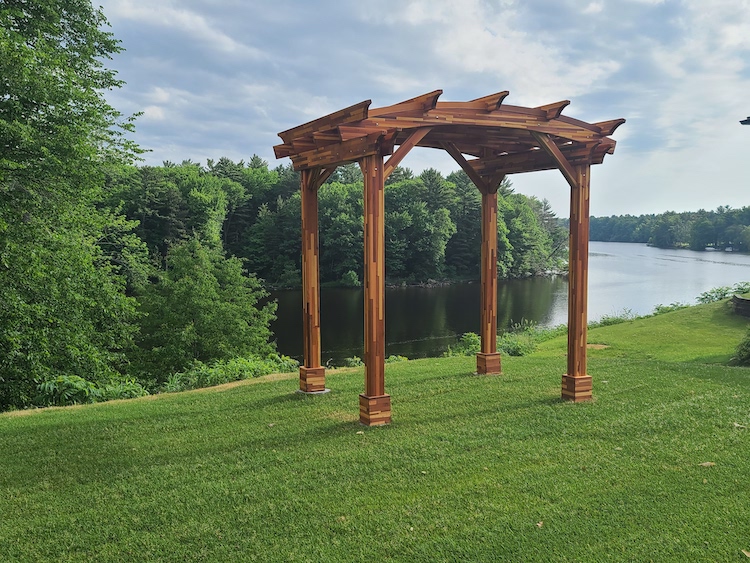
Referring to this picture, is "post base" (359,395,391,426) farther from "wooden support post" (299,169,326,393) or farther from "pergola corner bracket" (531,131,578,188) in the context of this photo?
"pergola corner bracket" (531,131,578,188)

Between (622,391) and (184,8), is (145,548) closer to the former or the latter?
(622,391)

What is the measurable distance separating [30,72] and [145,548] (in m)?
8.20

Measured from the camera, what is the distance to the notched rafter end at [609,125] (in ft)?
20.2

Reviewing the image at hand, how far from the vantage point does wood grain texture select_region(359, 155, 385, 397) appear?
5.21 metres

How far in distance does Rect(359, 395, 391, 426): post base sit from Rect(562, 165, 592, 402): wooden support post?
6.90 ft

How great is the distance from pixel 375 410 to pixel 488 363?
2638mm

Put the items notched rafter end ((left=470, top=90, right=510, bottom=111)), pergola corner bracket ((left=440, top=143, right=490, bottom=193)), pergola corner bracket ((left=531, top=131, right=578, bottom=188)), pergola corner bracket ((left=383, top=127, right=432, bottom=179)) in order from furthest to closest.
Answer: pergola corner bracket ((left=440, top=143, right=490, bottom=193)), pergola corner bracket ((left=531, top=131, right=578, bottom=188)), notched rafter end ((left=470, top=90, right=510, bottom=111)), pergola corner bracket ((left=383, top=127, right=432, bottom=179))

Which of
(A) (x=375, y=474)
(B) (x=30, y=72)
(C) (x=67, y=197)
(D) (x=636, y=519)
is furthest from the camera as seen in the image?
(C) (x=67, y=197)

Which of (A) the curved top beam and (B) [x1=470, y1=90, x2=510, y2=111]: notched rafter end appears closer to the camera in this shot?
(A) the curved top beam

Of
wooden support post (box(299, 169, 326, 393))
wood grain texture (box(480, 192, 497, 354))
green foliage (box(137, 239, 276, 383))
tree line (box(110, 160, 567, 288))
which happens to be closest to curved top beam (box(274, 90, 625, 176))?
wooden support post (box(299, 169, 326, 393))

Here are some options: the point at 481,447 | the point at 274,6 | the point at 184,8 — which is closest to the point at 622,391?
the point at 481,447

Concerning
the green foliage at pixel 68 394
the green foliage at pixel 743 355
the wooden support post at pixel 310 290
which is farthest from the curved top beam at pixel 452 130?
the green foliage at pixel 743 355

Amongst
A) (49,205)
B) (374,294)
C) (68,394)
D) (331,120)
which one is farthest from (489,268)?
(49,205)

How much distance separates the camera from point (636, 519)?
133 inches
